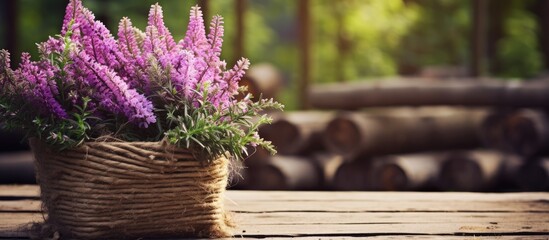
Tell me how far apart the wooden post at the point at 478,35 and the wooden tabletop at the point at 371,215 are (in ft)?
17.4

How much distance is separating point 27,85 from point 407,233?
1270 millimetres

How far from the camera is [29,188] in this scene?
12.5 ft

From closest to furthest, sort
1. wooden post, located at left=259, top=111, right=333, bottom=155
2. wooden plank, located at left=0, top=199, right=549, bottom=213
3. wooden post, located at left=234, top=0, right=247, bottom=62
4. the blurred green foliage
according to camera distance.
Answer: wooden plank, located at left=0, top=199, right=549, bottom=213, wooden post, located at left=259, top=111, right=333, bottom=155, wooden post, located at left=234, top=0, right=247, bottom=62, the blurred green foliage

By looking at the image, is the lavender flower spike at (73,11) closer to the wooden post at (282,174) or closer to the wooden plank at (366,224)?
the wooden plank at (366,224)

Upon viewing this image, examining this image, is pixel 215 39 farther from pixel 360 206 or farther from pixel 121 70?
pixel 360 206

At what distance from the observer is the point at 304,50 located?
30.1ft

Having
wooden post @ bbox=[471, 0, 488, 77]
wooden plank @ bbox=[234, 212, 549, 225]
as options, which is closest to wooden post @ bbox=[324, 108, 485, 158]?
wooden post @ bbox=[471, 0, 488, 77]

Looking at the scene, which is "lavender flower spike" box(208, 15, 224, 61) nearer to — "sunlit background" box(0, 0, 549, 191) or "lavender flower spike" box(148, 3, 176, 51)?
→ "lavender flower spike" box(148, 3, 176, 51)

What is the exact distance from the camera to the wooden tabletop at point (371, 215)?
2844 millimetres

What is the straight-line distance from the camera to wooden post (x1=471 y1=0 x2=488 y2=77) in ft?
29.0

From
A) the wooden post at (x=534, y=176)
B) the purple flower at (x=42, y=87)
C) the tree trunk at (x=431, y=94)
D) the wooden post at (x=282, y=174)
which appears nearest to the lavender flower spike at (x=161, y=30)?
the purple flower at (x=42, y=87)

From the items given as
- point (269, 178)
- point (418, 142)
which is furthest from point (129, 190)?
point (418, 142)

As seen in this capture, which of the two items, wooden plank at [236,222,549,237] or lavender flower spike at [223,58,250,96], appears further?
wooden plank at [236,222,549,237]

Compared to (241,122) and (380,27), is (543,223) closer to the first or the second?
(241,122)
